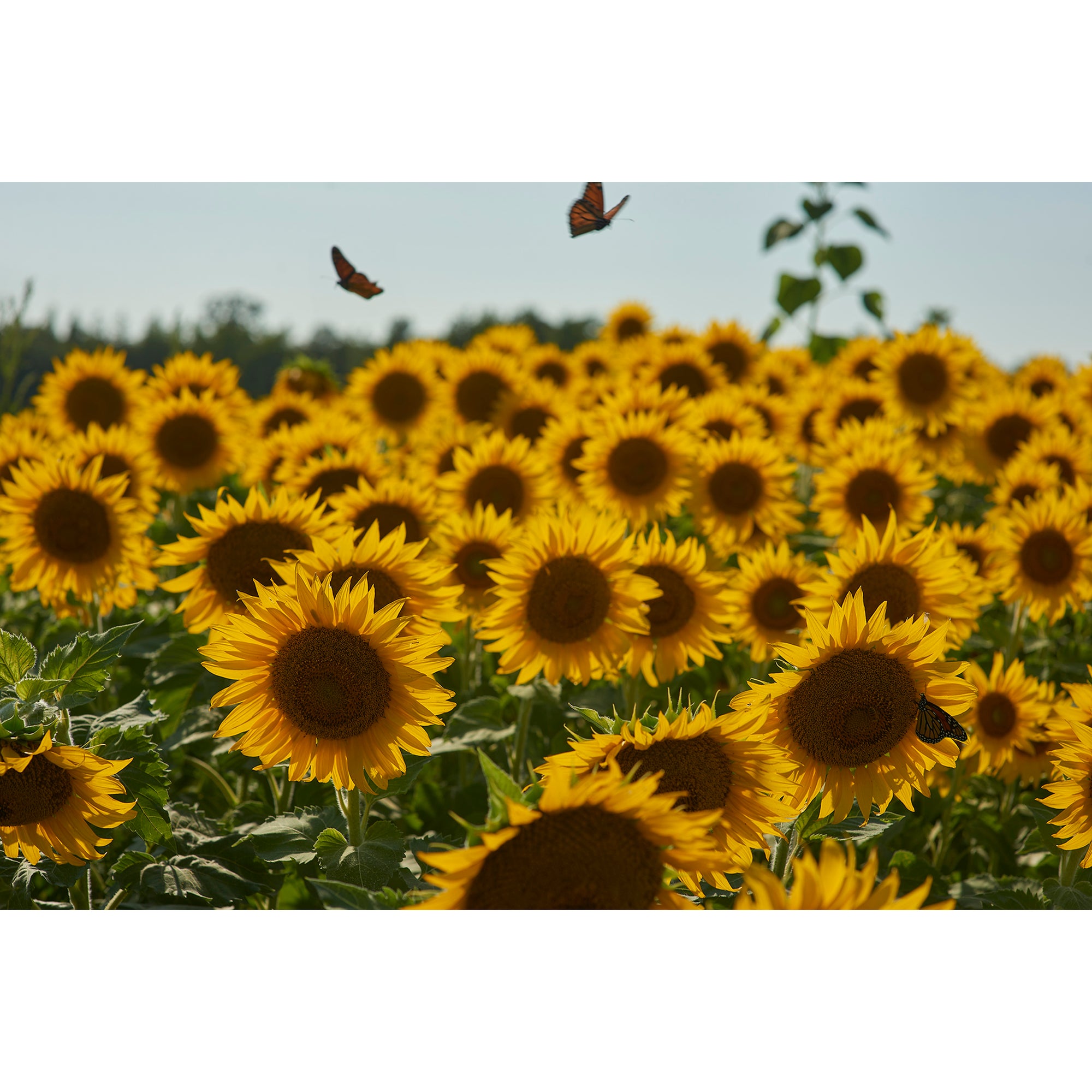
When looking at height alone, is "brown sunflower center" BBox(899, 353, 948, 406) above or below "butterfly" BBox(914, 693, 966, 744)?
above

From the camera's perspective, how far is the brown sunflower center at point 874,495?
412cm

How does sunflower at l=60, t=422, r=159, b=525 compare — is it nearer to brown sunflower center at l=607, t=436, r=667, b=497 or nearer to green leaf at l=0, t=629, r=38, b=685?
green leaf at l=0, t=629, r=38, b=685

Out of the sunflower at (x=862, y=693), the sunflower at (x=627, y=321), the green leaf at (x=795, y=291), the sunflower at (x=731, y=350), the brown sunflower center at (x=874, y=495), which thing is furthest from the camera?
the sunflower at (x=627, y=321)

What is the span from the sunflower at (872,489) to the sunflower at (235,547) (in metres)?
2.57

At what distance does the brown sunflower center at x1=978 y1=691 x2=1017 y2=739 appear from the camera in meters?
3.14

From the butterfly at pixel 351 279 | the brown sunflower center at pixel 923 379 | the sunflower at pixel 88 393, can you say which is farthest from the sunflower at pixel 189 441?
the brown sunflower center at pixel 923 379

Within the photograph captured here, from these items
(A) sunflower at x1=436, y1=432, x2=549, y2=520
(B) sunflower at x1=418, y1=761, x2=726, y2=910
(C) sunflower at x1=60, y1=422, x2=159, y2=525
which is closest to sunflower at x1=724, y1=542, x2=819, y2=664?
(A) sunflower at x1=436, y1=432, x2=549, y2=520

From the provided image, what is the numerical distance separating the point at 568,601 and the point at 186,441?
2.94 metres

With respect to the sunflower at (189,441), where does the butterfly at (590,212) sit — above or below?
below

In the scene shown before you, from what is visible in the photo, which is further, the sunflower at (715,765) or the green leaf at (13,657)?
the green leaf at (13,657)

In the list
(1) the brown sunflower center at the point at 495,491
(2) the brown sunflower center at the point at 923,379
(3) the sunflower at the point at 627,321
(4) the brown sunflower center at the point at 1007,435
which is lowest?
(1) the brown sunflower center at the point at 495,491

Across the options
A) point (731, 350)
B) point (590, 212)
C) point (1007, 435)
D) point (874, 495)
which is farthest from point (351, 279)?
point (1007, 435)

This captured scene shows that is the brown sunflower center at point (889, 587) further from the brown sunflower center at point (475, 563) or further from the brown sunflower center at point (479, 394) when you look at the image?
the brown sunflower center at point (479, 394)

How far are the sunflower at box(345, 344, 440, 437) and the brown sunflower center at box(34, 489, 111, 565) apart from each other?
2614 mm
